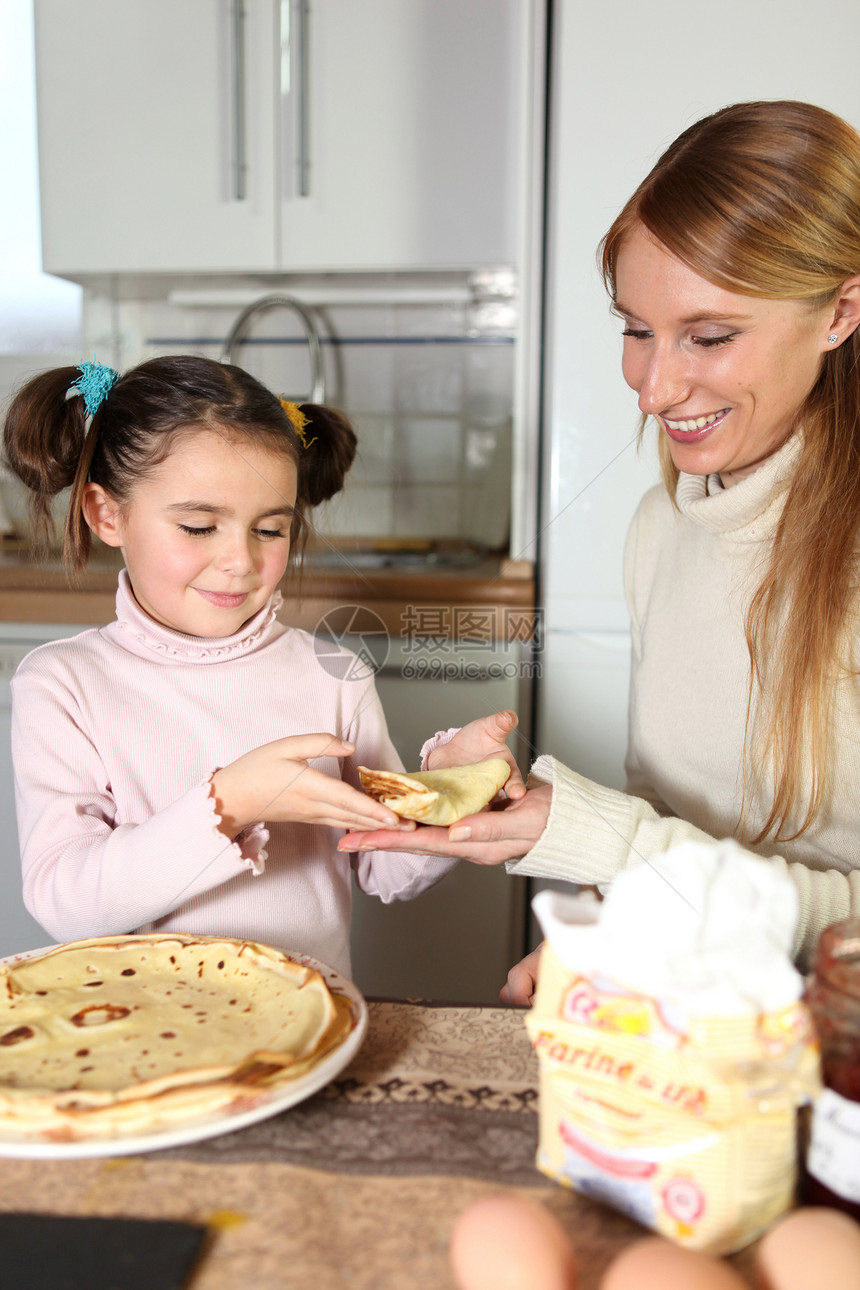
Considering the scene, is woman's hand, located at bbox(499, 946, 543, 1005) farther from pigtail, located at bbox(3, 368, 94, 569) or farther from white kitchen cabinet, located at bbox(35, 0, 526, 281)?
white kitchen cabinet, located at bbox(35, 0, 526, 281)

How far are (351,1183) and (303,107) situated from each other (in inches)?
69.7

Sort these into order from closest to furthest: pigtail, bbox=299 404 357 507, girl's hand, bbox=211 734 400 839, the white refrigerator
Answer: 1. girl's hand, bbox=211 734 400 839
2. pigtail, bbox=299 404 357 507
3. the white refrigerator

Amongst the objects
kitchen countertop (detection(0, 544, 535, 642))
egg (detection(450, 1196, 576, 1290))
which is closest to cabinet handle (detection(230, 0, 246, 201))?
kitchen countertop (detection(0, 544, 535, 642))

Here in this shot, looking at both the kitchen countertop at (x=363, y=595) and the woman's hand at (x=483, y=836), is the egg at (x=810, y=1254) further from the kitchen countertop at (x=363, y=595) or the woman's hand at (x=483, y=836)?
the kitchen countertop at (x=363, y=595)

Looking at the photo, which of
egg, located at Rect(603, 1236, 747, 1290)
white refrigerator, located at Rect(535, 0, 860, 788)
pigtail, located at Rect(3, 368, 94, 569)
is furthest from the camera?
white refrigerator, located at Rect(535, 0, 860, 788)

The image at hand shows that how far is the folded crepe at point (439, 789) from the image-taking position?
747 mm

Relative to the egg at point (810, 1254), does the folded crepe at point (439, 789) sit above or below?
above

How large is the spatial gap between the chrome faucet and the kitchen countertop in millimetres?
441

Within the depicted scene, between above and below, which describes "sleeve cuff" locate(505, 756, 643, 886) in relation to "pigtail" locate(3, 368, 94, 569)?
below

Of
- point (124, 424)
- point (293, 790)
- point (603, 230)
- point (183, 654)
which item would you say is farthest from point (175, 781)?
point (603, 230)

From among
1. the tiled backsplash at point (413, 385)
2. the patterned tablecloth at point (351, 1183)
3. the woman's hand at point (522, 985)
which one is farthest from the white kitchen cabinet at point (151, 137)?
the patterned tablecloth at point (351, 1183)

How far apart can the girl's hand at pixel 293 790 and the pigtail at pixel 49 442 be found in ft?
1.28

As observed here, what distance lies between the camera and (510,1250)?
38 centimetres

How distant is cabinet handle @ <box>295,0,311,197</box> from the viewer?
66.8 inches
